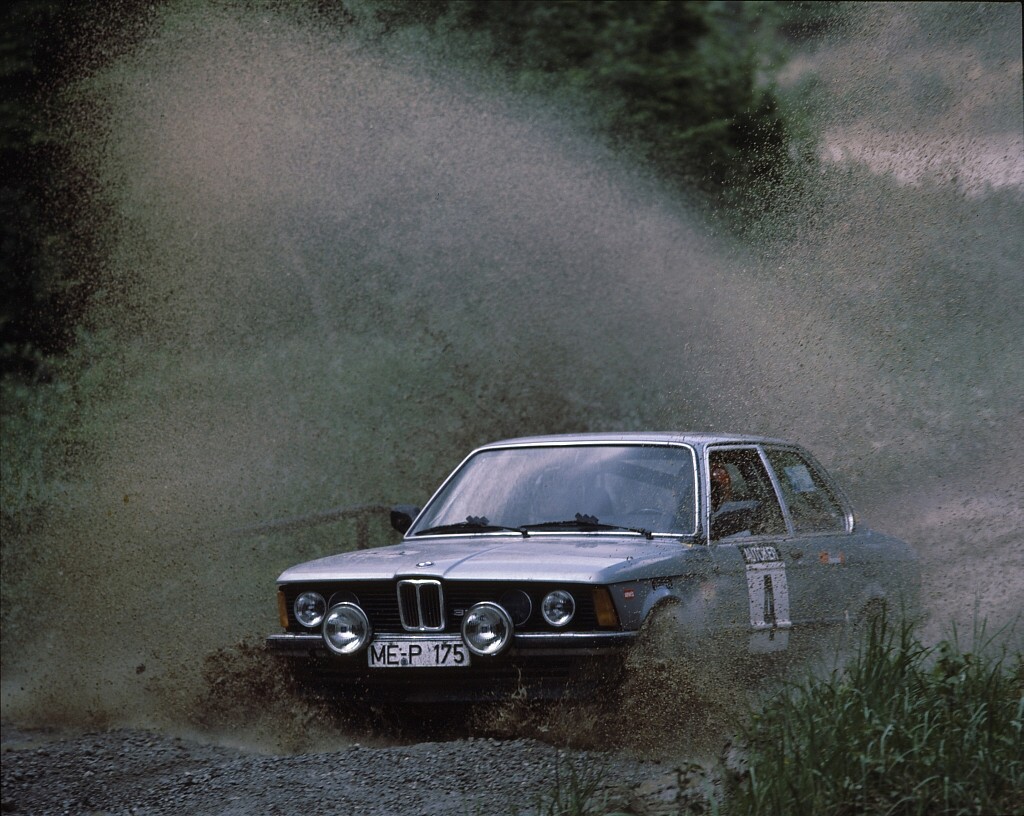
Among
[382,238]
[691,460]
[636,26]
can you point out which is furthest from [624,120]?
[691,460]

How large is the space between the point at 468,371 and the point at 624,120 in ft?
13.1

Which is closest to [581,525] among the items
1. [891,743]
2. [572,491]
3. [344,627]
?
[572,491]

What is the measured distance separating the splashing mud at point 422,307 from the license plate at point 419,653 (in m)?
2.91

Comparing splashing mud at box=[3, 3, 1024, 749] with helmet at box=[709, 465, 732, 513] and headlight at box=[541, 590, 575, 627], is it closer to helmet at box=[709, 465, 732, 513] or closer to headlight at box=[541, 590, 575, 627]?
helmet at box=[709, 465, 732, 513]

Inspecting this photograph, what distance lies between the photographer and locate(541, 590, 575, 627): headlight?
6000 millimetres

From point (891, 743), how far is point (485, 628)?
2.09 metres

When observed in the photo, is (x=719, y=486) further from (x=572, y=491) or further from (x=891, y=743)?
(x=891, y=743)

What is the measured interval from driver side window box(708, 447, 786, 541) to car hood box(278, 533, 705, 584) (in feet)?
0.94

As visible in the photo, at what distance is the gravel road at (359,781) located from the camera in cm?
493

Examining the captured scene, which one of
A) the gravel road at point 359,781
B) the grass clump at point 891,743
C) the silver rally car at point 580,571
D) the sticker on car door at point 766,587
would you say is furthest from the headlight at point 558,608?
the grass clump at point 891,743

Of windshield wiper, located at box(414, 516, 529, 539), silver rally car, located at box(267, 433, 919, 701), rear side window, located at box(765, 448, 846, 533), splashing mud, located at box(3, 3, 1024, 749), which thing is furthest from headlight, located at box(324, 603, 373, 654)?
splashing mud, located at box(3, 3, 1024, 749)

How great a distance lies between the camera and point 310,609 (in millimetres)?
6602

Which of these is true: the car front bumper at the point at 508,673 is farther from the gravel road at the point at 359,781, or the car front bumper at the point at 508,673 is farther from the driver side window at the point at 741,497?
the driver side window at the point at 741,497

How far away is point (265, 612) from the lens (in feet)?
35.5
